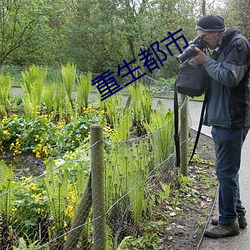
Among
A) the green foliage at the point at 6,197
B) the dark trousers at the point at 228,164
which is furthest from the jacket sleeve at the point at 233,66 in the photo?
the green foliage at the point at 6,197

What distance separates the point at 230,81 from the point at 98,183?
123cm

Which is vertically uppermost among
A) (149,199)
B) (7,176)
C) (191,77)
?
(191,77)

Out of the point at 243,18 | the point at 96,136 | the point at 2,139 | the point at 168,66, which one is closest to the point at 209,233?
the point at 96,136

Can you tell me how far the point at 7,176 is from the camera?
3.06 meters

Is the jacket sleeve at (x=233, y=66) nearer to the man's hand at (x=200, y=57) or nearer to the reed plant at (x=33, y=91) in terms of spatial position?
the man's hand at (x=200, y=57)

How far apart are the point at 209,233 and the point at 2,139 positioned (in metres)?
3.60

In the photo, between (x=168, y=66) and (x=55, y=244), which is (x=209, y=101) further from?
(x=168, y=66)

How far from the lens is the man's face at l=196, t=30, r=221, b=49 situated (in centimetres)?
305

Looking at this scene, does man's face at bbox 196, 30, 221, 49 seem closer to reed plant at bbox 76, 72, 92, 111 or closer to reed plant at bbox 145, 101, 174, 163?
reed plant at bbox 145, 101, 174, 163

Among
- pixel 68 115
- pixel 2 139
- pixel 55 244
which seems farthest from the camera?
pixel 68 115

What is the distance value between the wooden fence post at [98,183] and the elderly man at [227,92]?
3.57 ft

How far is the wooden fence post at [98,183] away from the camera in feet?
7.90

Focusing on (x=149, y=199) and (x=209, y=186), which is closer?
(x=149, y=199)

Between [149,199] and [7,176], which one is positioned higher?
[7,176]
